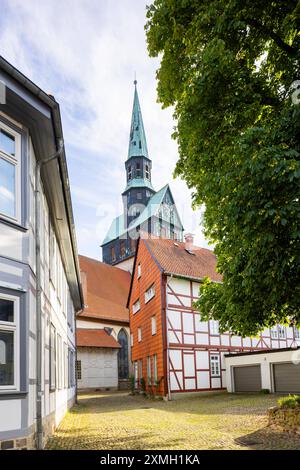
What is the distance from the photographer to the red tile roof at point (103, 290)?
42625 millimetres

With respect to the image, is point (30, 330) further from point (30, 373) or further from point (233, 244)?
point (233, 244)

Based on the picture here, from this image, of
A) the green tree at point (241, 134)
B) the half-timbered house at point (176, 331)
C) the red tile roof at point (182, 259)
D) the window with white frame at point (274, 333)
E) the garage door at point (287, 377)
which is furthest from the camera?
the window with white frame at point (274, 333)

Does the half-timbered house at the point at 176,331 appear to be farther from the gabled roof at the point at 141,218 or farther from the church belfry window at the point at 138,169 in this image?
the church belfry window at the point at 138,169

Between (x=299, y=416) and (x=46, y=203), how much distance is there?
22.7 feet

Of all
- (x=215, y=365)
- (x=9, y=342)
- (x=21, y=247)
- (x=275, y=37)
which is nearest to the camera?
(x=9, y=342)

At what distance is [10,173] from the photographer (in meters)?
7.17

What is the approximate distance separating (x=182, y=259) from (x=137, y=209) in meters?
38.5

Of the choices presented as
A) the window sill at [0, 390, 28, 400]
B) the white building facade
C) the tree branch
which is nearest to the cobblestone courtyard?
the white building facade

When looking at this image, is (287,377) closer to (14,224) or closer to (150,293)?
(150,293)

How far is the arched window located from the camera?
41469 mm

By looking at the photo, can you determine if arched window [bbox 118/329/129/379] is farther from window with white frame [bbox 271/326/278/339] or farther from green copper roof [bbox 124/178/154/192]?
green copper roof [bbox 124/178/154/192]

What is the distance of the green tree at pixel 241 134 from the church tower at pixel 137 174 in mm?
52864

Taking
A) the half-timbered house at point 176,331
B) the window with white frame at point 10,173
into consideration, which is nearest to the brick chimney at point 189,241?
the half-timbered house at point 176,331

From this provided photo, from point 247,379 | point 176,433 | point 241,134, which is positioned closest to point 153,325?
point 247,379
